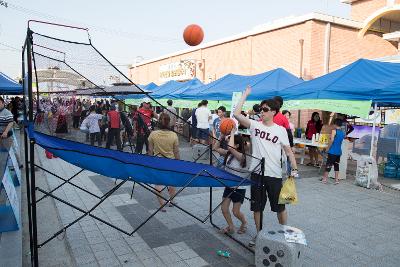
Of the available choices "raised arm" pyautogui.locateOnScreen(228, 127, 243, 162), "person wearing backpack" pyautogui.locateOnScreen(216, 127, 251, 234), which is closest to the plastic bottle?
"person wearing backpack" pyautogui.locateOnScreen(216, 127, 251, 234)

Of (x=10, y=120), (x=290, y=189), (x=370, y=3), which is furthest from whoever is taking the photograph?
(x=370, y=3)

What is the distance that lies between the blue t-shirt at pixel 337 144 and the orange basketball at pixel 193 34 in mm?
6157

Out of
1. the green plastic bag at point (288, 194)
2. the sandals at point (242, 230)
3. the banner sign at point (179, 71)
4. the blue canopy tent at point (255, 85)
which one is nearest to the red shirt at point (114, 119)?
the blue canopy tent at point (255, 85)

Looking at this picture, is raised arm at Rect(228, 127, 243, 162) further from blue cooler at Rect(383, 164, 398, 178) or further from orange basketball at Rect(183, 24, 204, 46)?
orange basketball at Rect(183, 24, 204, 46)

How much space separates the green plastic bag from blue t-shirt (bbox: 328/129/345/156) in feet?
14.9

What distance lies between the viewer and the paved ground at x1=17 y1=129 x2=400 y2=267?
13.3ft

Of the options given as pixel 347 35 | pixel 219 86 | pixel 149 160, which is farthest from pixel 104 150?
pixel 347 35

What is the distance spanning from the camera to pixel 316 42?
17.4m

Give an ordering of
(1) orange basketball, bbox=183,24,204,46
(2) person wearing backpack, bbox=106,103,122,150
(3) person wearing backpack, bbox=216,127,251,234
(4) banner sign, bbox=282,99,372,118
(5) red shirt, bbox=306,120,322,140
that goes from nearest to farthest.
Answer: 1. (3) person wearing backpack, bbox=216,127,251,234
2. (4) banner sign, bbox=282,99,372,118
3. (2) person wearing backpack, bbox=106,103,122,150
4. (5) red shirt, bbox=306,120,322,140
5. (1) orange basketball, bbox=183,24,204,46

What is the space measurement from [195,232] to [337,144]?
4.80 meters

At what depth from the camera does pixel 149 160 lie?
13.7 feet

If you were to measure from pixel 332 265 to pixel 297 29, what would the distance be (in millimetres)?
16351

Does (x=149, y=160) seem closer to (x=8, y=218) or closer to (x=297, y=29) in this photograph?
(x=8, y=218)

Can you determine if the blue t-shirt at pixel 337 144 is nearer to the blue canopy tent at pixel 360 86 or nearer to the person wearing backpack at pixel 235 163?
the blue canopy tent at pixel 360 86
